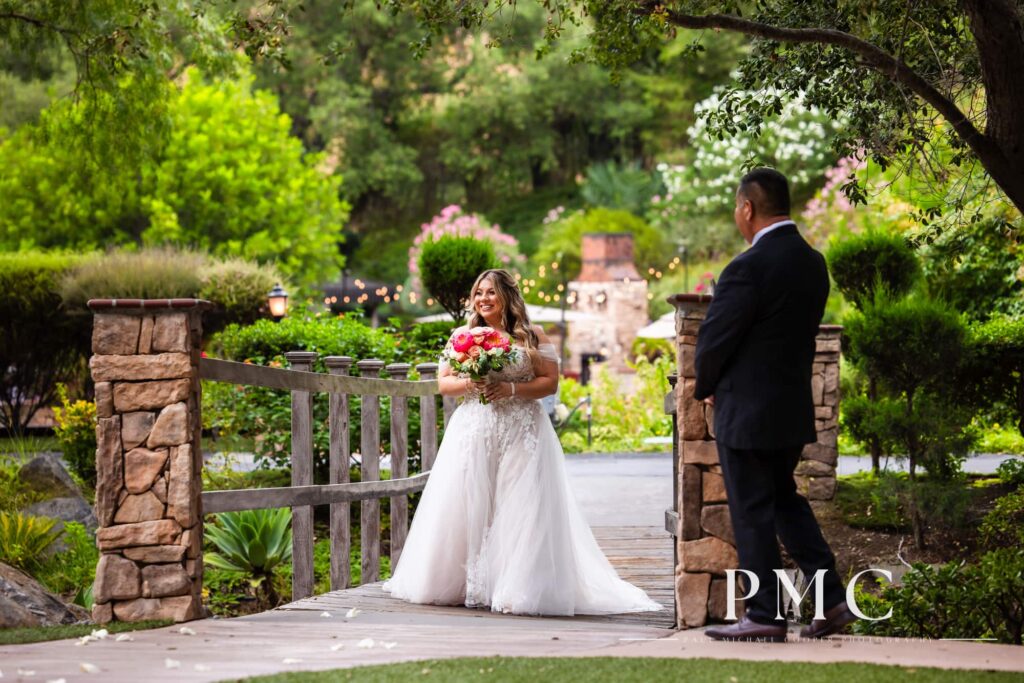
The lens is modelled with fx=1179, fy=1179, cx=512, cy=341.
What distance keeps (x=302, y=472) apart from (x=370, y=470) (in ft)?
3.10

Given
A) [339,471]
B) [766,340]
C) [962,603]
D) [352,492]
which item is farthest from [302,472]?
[962,603]

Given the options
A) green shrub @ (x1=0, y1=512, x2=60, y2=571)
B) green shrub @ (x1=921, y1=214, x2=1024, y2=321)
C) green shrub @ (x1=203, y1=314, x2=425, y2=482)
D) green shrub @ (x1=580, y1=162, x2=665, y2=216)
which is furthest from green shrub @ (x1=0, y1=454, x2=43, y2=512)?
green shrub @ (x1=580, y1=162, x2=665, y2=216)

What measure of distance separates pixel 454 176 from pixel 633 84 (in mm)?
8459

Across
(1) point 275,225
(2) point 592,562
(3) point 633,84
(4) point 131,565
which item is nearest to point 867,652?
(2) point 592,562

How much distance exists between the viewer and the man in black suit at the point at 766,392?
4422 mm

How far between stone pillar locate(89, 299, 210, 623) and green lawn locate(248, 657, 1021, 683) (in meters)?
1.51

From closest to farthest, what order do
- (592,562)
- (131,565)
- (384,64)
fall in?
(131,565)
(592,562)
(384,64)

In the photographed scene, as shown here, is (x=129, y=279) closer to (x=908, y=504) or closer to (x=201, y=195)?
(x=908, y=504)

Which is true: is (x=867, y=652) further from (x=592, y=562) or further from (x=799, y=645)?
(x=592, y=562)

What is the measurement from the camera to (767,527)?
4.47m

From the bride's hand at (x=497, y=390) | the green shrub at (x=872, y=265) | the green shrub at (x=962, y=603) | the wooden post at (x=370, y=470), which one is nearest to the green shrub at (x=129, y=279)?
the wooden post at (x=370, y=470)

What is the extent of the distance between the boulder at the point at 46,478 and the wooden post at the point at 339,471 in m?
3.62

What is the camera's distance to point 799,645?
4.40 metres

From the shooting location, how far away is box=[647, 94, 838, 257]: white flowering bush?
109ft
